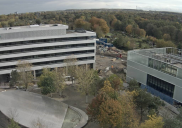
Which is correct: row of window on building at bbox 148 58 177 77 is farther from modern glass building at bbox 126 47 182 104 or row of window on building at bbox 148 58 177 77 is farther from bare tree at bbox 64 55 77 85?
bare tree at bbox 64 55 77 85

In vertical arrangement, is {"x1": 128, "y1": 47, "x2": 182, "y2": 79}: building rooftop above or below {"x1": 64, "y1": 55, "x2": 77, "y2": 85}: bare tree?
above

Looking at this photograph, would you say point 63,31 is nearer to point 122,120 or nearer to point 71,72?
point 71,72

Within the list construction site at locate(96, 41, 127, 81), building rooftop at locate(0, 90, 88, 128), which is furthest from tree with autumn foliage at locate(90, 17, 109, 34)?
building rooftop at locate(0, 90, 88, 128)

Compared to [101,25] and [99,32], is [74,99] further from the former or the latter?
[101,25]

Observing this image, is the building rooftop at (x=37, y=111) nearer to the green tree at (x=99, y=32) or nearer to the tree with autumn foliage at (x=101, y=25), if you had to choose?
the green tree at (x=99, y=32)

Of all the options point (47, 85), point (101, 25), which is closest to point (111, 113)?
point (47, 85)

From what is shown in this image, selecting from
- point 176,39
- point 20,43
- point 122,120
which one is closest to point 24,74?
point 20,43
